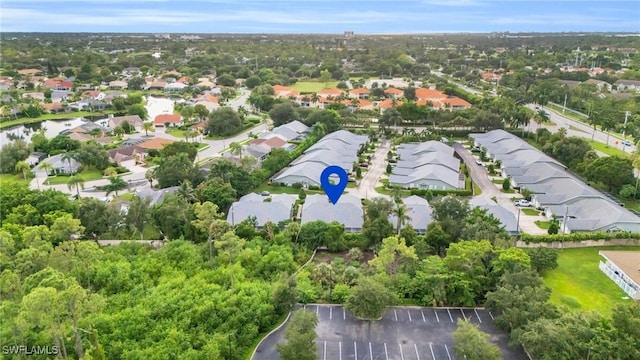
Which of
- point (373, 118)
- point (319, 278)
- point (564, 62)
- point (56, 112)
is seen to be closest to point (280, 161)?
point (319, 278)

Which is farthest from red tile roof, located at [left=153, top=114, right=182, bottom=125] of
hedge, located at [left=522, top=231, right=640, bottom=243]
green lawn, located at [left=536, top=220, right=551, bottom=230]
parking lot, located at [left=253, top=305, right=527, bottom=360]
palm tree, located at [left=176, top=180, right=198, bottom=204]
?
hedge, located at [left=522, top=231, right=640, bottom=243]

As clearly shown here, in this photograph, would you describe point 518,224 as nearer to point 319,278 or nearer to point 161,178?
A: point 319,278

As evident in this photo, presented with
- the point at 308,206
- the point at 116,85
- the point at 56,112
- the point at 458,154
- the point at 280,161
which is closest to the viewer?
the point at 308,206

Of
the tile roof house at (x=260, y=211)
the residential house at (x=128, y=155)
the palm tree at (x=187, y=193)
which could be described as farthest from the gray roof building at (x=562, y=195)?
the residential house at (x=128, y=155)

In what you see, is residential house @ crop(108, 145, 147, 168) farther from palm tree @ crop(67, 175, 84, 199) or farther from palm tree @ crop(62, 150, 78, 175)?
palm tree @ crop(67, 175, 84, 199)

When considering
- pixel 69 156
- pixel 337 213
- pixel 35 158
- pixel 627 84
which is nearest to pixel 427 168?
pixel 337 213

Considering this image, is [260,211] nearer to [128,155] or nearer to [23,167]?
[128,155]
